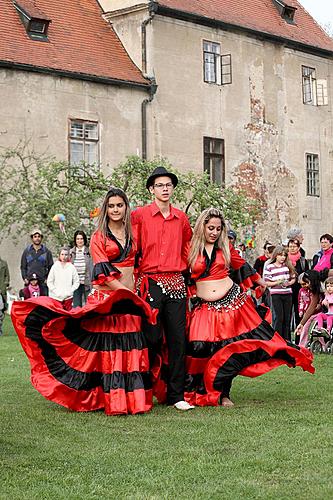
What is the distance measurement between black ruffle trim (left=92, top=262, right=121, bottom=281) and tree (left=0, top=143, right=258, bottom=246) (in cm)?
1454

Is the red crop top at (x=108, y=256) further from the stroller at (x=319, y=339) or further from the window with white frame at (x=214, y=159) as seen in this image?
the window with white frame at (x=214, y=159)

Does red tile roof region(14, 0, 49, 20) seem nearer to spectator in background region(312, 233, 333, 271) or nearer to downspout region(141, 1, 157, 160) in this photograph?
downspout region(141, 1, 157, 160)

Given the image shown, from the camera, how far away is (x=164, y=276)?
29.1 ft

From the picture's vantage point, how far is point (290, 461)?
5980 mm

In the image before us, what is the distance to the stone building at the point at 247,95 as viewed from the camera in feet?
89.2

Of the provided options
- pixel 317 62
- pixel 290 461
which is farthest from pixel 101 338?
pixel 317 62

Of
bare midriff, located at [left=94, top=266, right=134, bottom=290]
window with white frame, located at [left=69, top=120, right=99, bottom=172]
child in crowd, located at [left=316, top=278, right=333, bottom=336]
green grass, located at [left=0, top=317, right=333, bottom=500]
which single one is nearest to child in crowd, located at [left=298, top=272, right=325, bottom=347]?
child in crowd, located at [left=316, top=278, right=333, bottom=336]

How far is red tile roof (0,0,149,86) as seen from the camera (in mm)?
24594

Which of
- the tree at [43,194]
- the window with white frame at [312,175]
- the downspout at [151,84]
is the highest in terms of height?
the downspout at [151,84]

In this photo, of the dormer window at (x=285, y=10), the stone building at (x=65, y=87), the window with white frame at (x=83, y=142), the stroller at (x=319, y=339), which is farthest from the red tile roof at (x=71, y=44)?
the stroller at (x=319, y=339)

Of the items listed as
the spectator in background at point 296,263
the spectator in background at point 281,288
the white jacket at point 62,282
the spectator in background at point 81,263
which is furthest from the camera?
the spectator in background at point 81,263

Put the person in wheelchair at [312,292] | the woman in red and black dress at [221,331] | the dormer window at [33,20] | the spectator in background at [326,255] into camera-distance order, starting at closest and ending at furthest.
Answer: the woman in red and black dress at [221,331], the person in wheelchair at [312,292], the spectator in background at [326,255], the dormer window at [33,20]

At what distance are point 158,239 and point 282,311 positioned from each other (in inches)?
239

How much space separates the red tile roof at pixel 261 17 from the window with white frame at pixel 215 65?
882 millimetres
